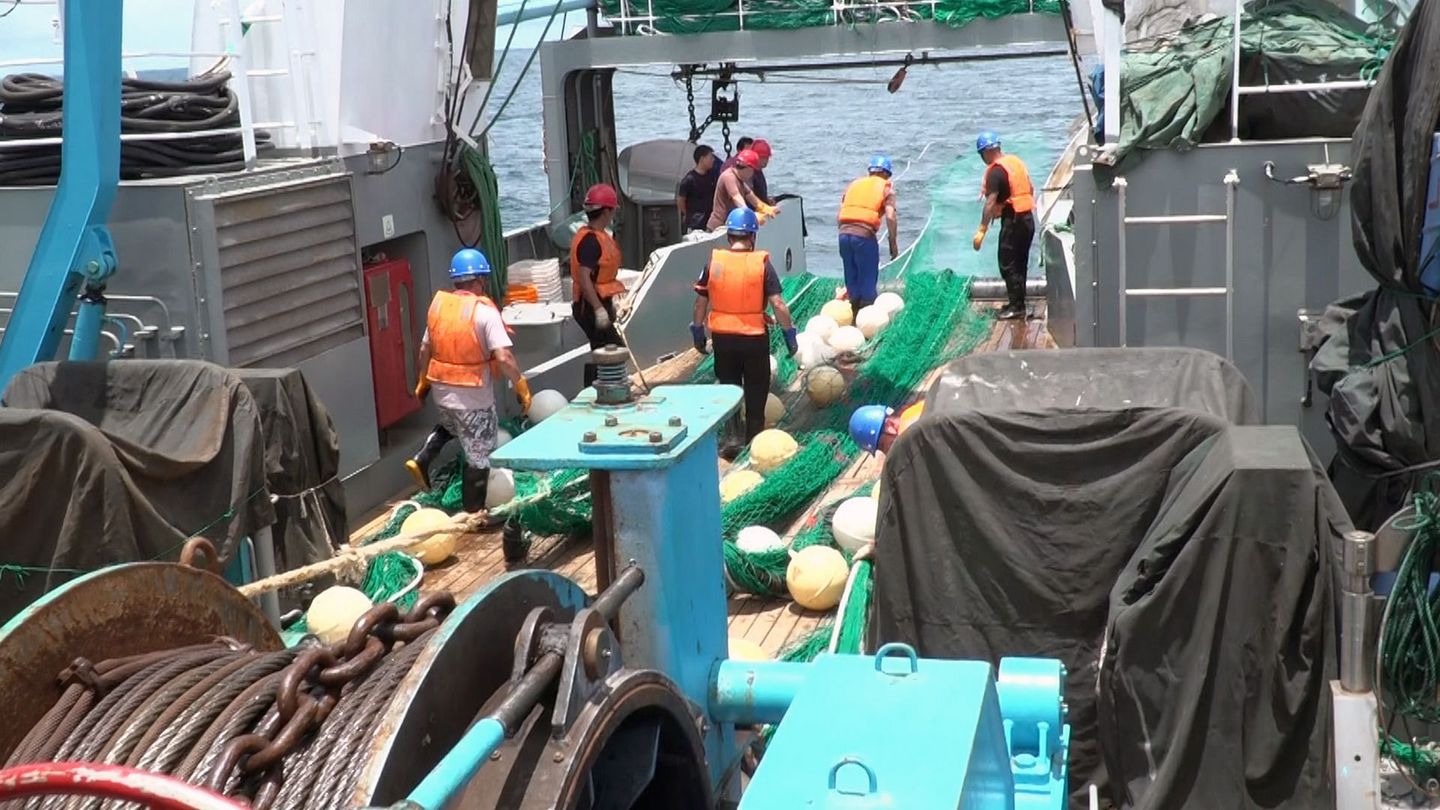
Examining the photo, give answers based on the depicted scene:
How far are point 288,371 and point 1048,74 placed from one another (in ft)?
257

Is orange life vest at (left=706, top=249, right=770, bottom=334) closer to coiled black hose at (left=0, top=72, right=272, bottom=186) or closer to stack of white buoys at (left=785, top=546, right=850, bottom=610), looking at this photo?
stack of white buoys at (left=785, top=546, right=850, bottom=610)

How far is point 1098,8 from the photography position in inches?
392

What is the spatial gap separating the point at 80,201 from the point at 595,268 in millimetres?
4264

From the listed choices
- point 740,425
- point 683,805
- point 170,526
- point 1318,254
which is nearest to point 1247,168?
point 1318,254

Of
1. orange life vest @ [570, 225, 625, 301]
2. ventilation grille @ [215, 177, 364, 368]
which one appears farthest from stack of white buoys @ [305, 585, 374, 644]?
orange life vest @ [570, 225, 625, 301]

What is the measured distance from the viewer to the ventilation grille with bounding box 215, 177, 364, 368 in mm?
8547

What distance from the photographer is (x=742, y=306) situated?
10.7 m

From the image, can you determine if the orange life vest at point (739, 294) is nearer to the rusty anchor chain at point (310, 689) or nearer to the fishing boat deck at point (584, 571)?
the fishing boat deck at point (584, 571)

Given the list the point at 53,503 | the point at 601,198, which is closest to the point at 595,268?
the point at 601,198

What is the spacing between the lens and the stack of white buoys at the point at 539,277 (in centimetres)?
1311

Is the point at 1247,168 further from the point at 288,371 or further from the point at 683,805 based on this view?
the point at 683,805

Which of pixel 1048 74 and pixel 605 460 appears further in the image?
pixel 1048 74

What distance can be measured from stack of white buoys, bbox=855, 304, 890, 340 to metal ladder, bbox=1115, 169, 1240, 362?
4695 mm

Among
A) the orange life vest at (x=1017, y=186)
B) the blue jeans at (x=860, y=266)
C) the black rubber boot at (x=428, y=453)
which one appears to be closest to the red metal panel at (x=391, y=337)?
the black rubber boot at (x=428, y=453)
